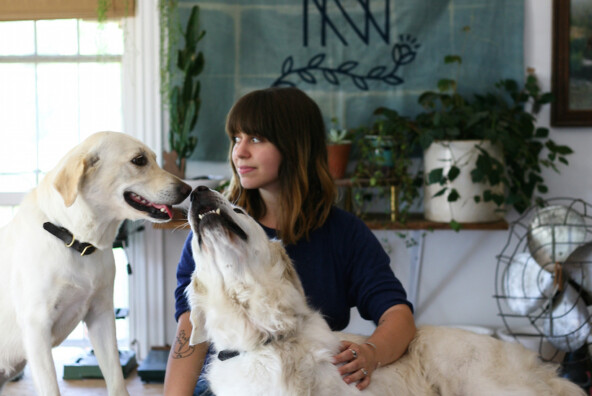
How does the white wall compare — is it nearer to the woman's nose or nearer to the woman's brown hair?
the woman's brown hair

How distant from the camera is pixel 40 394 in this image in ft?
5.15

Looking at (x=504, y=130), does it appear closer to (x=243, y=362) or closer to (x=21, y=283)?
(x=243, y=362)

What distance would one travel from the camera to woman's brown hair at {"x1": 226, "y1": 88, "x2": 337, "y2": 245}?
175cm

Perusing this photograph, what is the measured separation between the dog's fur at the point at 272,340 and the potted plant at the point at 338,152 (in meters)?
1.44

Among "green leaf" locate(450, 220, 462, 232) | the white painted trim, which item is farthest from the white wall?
"green leaf" locate(450, 220, 462, 232)

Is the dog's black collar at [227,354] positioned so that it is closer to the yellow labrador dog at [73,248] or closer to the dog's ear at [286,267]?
the dog's ear at [286,267]

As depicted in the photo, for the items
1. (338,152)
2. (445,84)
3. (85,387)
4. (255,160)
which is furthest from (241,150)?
(85,387)

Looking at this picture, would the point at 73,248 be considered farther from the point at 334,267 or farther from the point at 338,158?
the point at 338,158

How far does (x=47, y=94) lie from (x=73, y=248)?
1.81 metres

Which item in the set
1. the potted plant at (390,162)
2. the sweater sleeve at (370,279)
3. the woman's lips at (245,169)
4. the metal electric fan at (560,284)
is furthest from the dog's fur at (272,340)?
the potted plant at (390,162)

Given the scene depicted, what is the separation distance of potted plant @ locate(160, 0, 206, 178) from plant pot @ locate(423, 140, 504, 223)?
1.06 m

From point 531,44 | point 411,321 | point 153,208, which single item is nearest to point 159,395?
point 153,208

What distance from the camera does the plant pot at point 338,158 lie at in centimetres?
286

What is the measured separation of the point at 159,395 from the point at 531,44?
223cm
